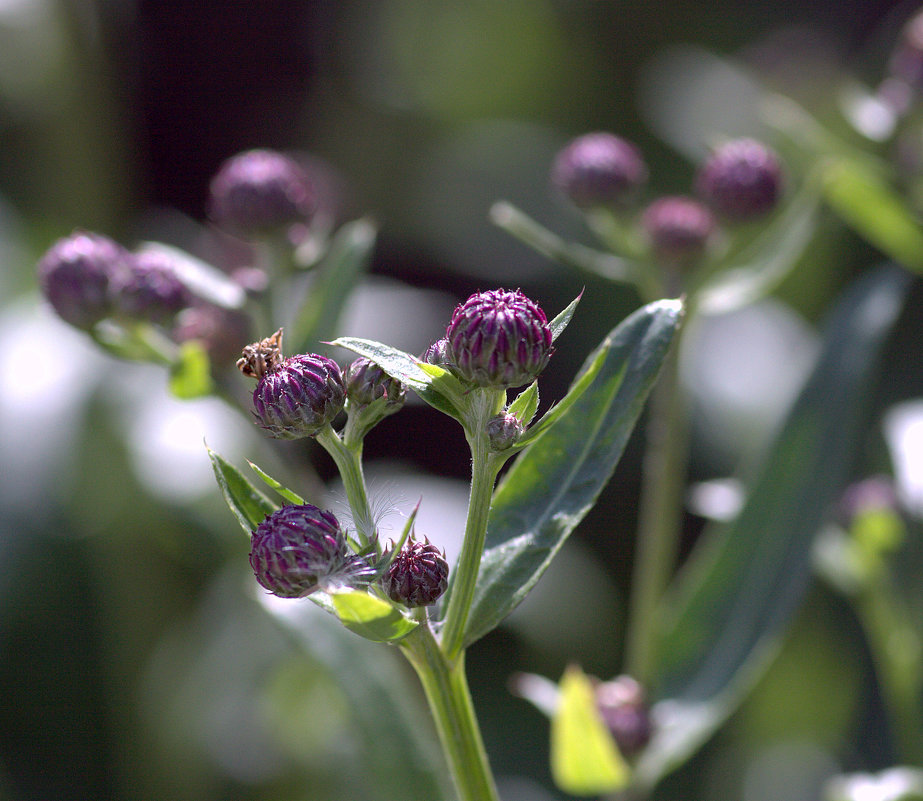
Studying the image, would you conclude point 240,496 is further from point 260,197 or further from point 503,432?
point 260,197

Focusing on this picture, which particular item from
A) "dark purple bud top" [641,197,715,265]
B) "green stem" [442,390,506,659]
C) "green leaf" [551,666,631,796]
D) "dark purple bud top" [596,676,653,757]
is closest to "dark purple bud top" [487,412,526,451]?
"green stem" [442,390,506,659]

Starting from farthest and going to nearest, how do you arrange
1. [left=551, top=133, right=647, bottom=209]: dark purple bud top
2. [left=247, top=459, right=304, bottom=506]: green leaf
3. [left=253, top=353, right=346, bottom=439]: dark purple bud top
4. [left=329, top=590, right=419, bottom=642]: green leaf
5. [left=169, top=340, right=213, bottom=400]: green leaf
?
[left=551, top=133, right=647, bottom=209]: dark purple bud top → [left=169, top=340, right=213, bottom=400]: green leaf → [left=253, top=353, right=346, bottom=439]: dark purple bud top → [left=247, top=459, right=304, bottom=506]: green leaf → [left=329, top=590, right=419, bottom=642]: green leaf

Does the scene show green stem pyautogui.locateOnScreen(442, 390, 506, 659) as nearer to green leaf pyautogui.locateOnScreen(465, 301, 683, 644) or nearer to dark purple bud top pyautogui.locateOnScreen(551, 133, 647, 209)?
green leaf pyautogui.locateOnScreen(465, 301, 683, 644)

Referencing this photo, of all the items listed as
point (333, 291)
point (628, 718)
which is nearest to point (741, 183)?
point (333, 291)

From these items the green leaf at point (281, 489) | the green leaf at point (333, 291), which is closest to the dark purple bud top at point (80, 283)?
the green leaf at point (333, 291)

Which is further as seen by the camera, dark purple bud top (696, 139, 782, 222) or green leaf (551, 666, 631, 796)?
dark purple bud top (696, 139, 782, 222)

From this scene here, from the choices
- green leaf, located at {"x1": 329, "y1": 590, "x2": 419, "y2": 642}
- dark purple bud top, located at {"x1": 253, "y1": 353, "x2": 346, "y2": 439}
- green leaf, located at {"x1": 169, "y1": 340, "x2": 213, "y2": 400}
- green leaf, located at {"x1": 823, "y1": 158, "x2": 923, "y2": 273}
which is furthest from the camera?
green leaf, located at {"x1": 823, "y1": 158, "x2": 923, "y2": 273}

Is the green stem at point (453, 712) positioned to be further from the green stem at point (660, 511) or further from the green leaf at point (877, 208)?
the green leaf at point (877, 208)

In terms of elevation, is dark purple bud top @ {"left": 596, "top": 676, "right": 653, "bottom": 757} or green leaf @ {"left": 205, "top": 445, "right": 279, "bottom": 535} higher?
green leaf @ {"left": 205, "top": 445, "right": 279, "bottom": 535}
